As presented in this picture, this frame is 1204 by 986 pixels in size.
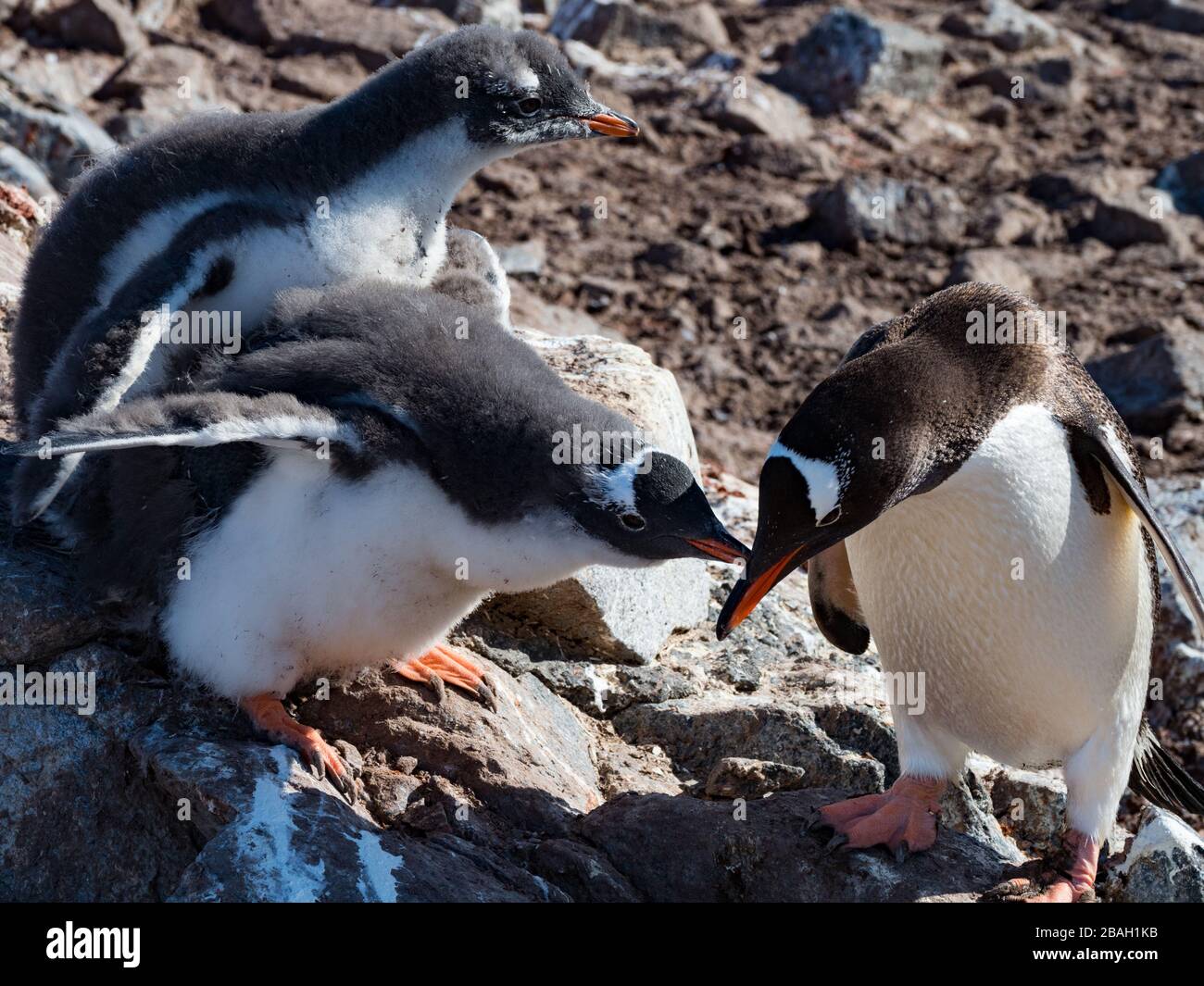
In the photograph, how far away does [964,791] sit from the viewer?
A: 13.3 feet

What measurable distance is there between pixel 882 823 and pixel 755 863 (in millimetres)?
293

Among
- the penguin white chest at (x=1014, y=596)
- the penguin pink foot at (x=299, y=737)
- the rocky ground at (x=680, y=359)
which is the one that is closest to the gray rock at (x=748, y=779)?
the rocky ground at (x=680, y=359)

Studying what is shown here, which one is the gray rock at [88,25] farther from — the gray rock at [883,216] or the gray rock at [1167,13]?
the gray rock at [1167,13]

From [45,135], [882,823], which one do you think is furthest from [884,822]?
[45,135]

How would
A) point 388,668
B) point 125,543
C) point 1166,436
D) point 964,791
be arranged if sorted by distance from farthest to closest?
point 1166,436 → point 964,791 → point 388,668 → point 125,543

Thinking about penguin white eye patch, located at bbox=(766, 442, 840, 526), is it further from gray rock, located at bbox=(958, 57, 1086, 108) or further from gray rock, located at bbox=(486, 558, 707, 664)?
gray rock, located at bbox=(958, 57, 1086, 108)

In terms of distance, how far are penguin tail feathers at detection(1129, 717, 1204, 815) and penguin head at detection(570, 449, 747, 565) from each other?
1.73 metres

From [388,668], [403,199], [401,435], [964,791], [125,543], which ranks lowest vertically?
[964,791]

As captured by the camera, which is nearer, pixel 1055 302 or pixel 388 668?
pixel 388 668

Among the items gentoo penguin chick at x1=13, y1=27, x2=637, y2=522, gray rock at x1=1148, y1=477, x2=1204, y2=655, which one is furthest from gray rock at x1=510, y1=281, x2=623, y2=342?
gentoo penguin chick at x1=13, y1=27, x2=637, y2=522

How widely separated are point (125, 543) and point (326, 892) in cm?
95
